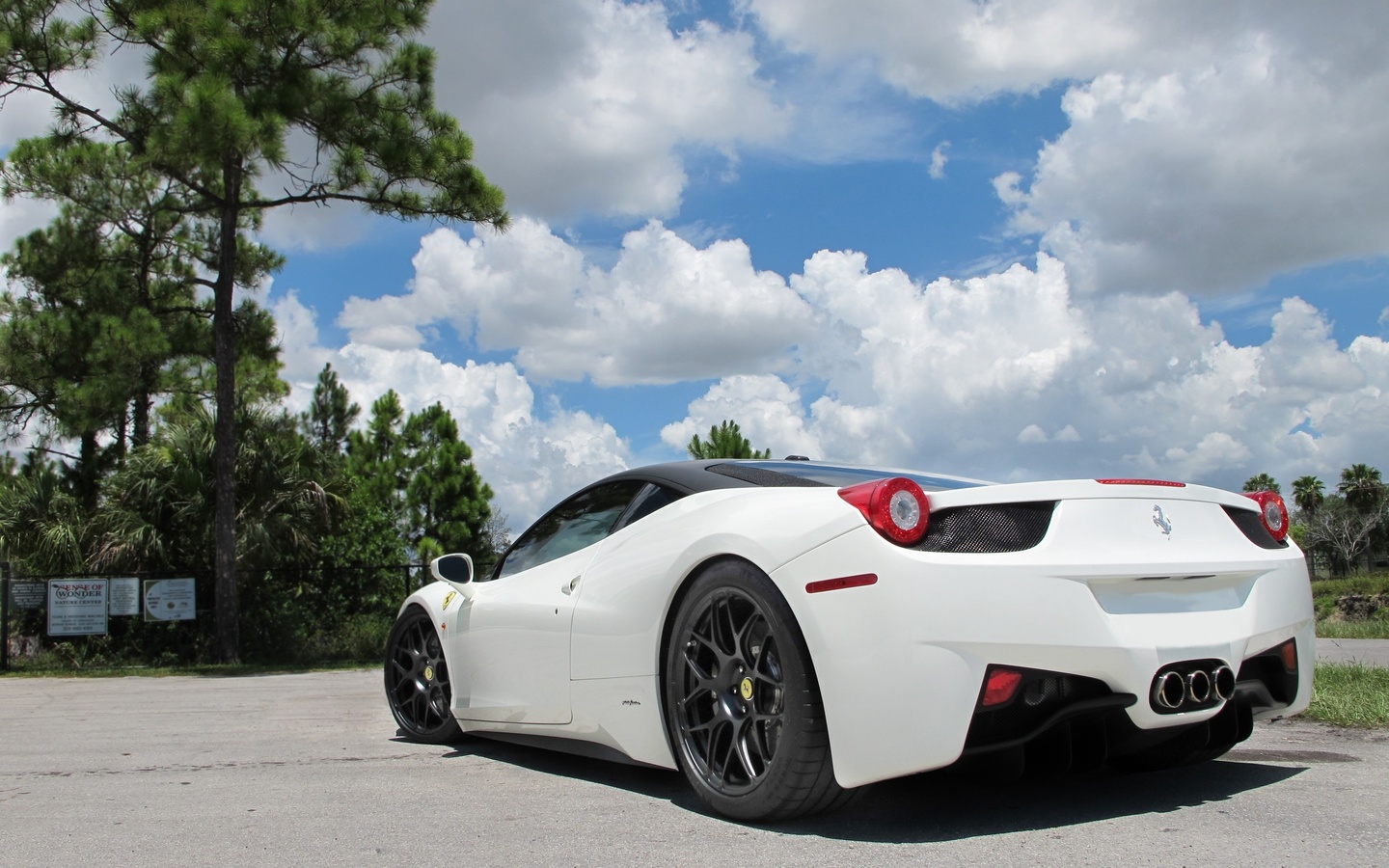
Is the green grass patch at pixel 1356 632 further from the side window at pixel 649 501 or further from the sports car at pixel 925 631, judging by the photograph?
the side window at pixel 649 501

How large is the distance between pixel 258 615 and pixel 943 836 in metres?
15.2

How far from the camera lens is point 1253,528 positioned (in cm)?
353

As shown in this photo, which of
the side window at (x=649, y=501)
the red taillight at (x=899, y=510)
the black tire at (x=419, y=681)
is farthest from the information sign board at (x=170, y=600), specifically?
the red taillight at (x=899, y=510)

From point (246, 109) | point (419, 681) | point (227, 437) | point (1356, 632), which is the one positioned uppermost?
point (246, 109)

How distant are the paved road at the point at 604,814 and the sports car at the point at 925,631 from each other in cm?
17

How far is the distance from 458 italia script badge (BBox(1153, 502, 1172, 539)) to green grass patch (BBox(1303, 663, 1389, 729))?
6.19 feet

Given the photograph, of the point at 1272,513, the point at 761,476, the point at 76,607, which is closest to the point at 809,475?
the point at 761,476

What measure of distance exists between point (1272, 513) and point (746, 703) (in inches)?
75.9

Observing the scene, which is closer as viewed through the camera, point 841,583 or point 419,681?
point 841,583

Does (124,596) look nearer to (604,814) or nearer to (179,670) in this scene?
(179,670)

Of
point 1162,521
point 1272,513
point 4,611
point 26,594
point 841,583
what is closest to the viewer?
point 841,583

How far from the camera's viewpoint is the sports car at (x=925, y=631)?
2.81 metres

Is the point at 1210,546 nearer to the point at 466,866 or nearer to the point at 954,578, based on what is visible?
the point at 954,578

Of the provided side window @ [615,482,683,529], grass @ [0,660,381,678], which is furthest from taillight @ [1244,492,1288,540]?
grass @ [0,660,381,678]
